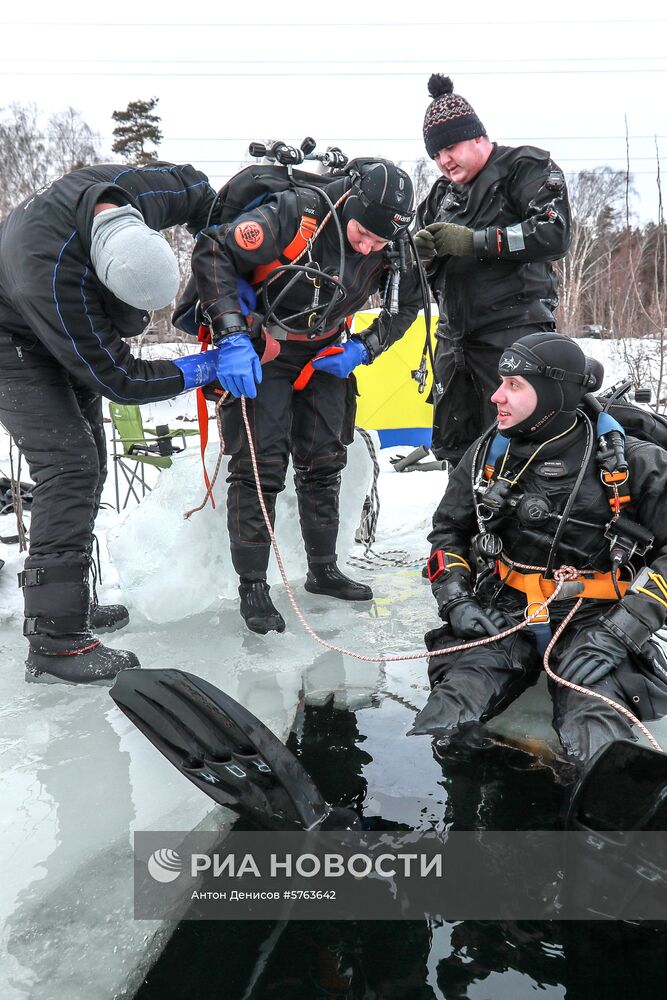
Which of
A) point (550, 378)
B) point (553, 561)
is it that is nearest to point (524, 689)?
point (553, 561)

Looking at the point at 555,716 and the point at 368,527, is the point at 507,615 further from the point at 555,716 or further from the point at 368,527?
the point at 368,527

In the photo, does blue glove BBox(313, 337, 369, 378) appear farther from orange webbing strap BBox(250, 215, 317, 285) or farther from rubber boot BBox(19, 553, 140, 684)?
rubber boot BBox(19, 553, 140, 684)

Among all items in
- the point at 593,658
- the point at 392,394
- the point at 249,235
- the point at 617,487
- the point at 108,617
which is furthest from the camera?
the point at 392,394

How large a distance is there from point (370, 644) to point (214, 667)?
0.66 m

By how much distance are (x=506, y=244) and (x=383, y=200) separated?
23.8 inches

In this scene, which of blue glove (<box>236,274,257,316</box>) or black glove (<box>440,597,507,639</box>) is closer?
black glove (<box>440,597,507,639</box>)

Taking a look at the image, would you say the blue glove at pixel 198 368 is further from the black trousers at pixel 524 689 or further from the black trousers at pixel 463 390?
the black trousers at pixel 524 689

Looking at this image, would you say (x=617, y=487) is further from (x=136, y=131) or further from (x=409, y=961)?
(x=136, y=131)

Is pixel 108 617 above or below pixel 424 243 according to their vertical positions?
below

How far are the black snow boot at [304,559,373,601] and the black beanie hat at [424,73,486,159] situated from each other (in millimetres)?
1895

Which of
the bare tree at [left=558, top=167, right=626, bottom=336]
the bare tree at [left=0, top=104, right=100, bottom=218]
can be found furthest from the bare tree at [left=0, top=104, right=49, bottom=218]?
the bare tree at [left=558, top=167, right=626, bottom=336]

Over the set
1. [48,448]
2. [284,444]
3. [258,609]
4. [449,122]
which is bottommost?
[258,609]

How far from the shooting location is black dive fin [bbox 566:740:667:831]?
155 cm

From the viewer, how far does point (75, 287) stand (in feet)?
7.66
